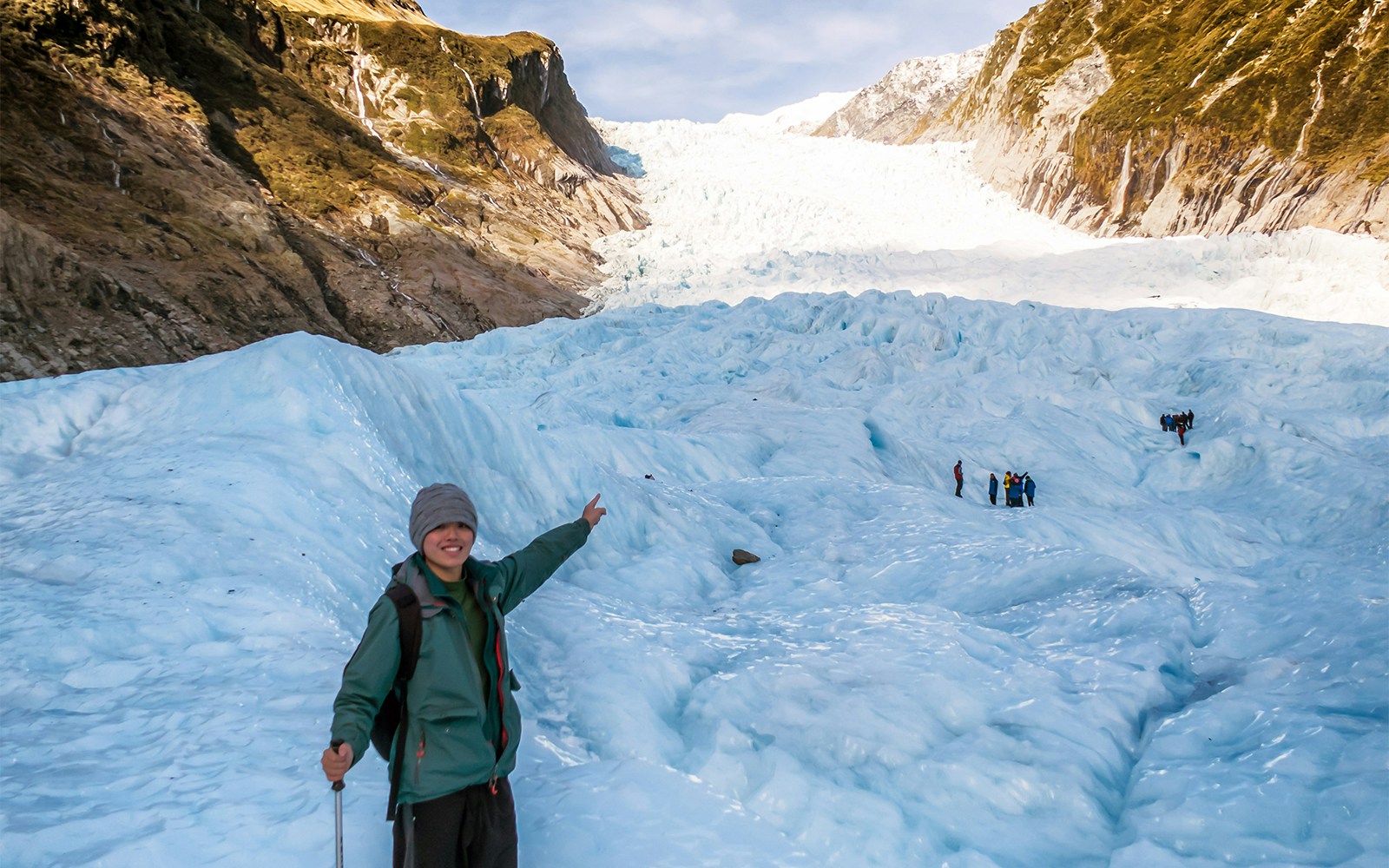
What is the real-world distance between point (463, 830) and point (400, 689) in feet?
1.68

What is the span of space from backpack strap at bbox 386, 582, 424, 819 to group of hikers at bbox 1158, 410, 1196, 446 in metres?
17.9

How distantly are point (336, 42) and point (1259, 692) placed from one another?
1858 inches

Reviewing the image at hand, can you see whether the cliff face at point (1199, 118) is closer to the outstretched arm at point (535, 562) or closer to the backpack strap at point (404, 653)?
the outstretched arm at point (535, 562)

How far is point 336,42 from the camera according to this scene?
39.2 metres

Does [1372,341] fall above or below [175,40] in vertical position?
below

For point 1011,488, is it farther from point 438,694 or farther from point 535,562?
point 438,694

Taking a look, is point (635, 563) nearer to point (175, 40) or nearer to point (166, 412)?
point (166, 412)

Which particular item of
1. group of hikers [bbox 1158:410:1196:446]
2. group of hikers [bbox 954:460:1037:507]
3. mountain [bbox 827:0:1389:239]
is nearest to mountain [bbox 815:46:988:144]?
mountain [bbox 827:0:1389:239]

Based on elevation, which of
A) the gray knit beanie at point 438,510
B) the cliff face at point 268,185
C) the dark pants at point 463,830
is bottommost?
the dark pants at point 463,830

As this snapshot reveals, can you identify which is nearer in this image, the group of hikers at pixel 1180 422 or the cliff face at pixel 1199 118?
the group of hikers at pixel 1180 422

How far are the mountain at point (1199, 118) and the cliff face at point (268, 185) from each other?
24691 mm

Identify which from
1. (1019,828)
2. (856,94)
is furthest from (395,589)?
(856,94)

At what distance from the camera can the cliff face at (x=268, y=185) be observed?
62.9ft

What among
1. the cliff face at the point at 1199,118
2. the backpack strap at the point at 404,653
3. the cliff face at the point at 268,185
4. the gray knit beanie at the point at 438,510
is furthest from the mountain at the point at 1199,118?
the backpack strap at the point at 404,653
